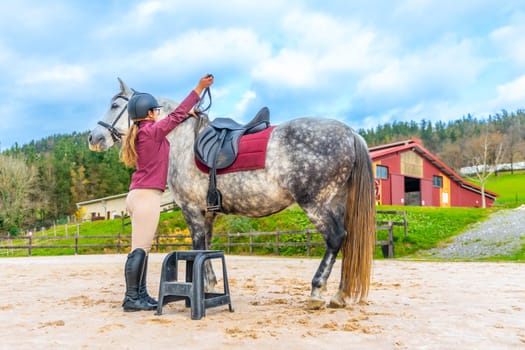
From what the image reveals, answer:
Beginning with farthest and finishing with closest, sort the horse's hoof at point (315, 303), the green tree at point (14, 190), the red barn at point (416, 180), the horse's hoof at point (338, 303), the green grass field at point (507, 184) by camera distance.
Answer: the green grass field at point (507, 184), the green tree at point (14, 190), the red barn at point (416, 180), the horse's hoof at point (338, 303), the horse's hoof at point (315, 303)

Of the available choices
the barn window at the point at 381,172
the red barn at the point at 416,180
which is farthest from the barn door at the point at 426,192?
the barn window at the point at 381,172

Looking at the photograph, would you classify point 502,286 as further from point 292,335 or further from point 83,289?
point 83,289

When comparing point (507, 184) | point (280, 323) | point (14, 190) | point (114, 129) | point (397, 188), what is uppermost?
point (507, 184)

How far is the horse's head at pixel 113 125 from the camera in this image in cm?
538

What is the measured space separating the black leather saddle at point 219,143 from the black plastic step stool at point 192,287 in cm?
59

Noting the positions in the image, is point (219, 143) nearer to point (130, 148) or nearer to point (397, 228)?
point (130, 148)

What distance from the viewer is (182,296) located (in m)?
4.18

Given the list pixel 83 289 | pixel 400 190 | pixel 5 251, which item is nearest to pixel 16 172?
pixel 5 251

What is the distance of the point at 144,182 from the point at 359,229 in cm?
226

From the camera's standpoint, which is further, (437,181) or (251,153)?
(437,181)

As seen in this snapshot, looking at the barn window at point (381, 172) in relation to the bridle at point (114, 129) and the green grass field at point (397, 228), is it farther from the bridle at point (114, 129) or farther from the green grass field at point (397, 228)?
the bridle at point (114, 129)

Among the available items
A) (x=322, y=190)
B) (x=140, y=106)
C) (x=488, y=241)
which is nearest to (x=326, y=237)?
(x=322, y=190)

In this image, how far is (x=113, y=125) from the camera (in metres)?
5.42

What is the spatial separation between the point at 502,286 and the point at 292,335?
4376 mm
